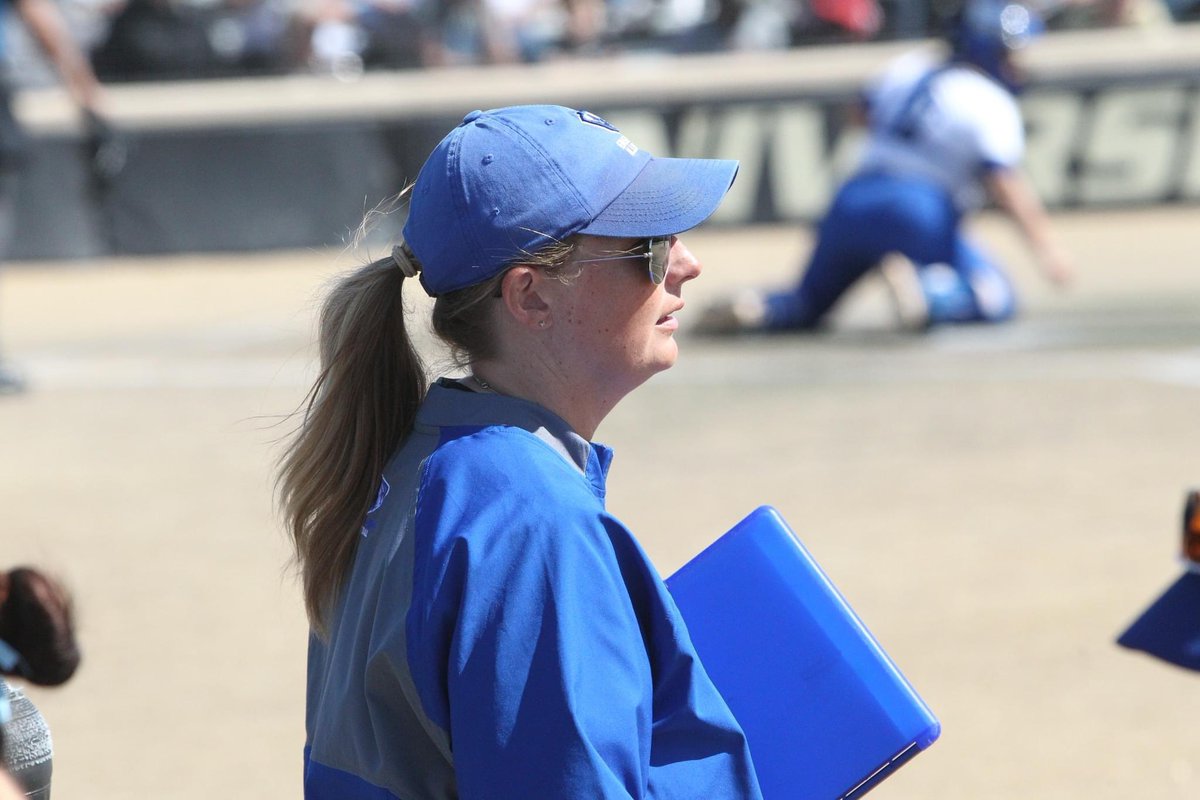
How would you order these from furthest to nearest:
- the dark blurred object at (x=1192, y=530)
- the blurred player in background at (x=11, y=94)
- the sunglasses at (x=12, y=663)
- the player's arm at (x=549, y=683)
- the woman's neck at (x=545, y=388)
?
the blurred player in background at (x=11, y=94) → the dark blurred object at (x=1192, y=530) → the sunglasses at (x=12, y=663) → the woman's neck at (x=545, y=388) → the player's arm at (x=549, y=683)

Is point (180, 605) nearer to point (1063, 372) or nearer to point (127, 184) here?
point (1063, 372)

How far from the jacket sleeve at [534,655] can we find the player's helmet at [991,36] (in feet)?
24.3

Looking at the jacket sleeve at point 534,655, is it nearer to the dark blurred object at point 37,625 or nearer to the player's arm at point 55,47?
the dark blurred object at point 37,625

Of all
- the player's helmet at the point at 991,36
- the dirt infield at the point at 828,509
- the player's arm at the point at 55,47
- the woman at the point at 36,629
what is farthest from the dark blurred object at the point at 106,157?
the woman at the point at 36,629

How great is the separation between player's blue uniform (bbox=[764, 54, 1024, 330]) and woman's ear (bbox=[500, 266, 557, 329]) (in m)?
6.76

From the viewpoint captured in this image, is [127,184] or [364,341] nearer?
[364,341]

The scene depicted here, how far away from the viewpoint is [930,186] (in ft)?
28.3

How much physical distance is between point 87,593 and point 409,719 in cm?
353

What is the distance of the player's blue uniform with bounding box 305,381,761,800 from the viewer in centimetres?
177

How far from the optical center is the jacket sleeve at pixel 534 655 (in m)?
1.77

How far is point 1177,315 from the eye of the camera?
9094 mm

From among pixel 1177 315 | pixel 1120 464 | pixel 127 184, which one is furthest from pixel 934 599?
pixel 127 184

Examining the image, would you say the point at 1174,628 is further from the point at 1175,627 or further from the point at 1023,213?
the point at 1023,213

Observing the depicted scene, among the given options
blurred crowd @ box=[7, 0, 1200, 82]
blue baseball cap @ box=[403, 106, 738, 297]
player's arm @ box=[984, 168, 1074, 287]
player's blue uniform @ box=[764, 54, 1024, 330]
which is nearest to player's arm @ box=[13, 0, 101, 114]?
player's blue uniform @ box=[764, 54, 1024, 330]
